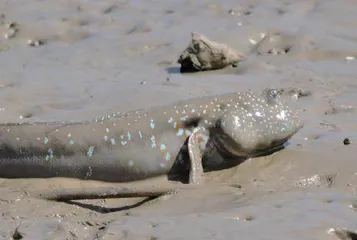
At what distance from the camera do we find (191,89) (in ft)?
24.4

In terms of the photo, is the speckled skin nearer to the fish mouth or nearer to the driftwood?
the fish mouth

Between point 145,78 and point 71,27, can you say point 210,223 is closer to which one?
point 145,78

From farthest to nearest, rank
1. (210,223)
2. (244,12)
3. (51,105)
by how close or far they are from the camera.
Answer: (244,12) → (51,105) → (210,223)

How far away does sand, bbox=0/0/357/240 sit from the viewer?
4762 mm

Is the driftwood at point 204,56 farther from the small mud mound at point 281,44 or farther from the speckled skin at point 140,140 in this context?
the speckled skin at point 140,140

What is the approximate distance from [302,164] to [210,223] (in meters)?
1.35

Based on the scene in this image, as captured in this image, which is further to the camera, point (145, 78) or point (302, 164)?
point (145, 78)

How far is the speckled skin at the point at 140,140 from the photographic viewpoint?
5820 millimetres

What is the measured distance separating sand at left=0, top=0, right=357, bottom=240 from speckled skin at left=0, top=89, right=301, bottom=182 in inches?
4.2

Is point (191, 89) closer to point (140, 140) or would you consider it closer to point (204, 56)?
point (204, 56)

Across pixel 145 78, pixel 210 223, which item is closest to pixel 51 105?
pixel 145 78

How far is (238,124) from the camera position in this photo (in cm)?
591

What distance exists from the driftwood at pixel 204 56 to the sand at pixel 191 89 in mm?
115

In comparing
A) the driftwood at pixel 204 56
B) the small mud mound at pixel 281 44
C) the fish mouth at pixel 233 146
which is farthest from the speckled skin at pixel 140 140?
the small mud mound at pixel 281 44
